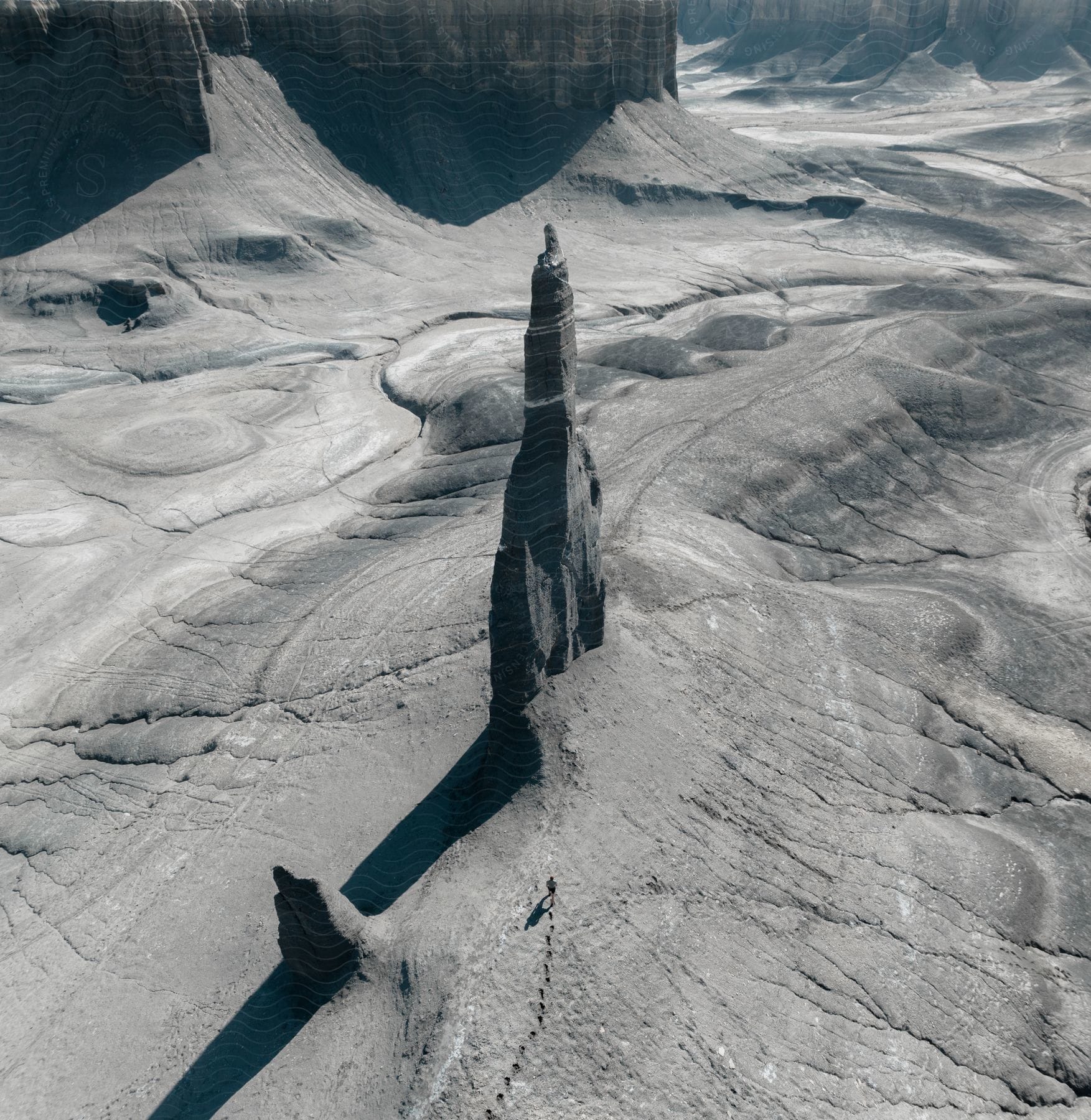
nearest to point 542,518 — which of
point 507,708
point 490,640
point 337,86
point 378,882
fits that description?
point 490,640

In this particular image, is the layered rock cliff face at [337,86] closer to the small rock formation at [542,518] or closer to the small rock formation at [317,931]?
the small rock formation at [542,518]

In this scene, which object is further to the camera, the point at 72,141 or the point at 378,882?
the point at 72,141

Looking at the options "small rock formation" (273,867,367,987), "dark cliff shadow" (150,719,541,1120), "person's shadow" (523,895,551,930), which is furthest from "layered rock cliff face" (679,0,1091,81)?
"small rock formation" (273,867,367,987)

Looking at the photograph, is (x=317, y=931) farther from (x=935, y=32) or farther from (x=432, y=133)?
(x=935, y=32)

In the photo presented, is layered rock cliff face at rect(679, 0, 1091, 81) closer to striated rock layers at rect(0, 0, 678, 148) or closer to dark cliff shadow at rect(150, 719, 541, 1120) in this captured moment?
striated rock layers at rect(0, 0, 678, 148)

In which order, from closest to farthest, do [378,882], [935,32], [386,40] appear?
[378,882] → [386,40] → [935,32]

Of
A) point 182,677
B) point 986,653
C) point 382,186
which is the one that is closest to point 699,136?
point 382,186
